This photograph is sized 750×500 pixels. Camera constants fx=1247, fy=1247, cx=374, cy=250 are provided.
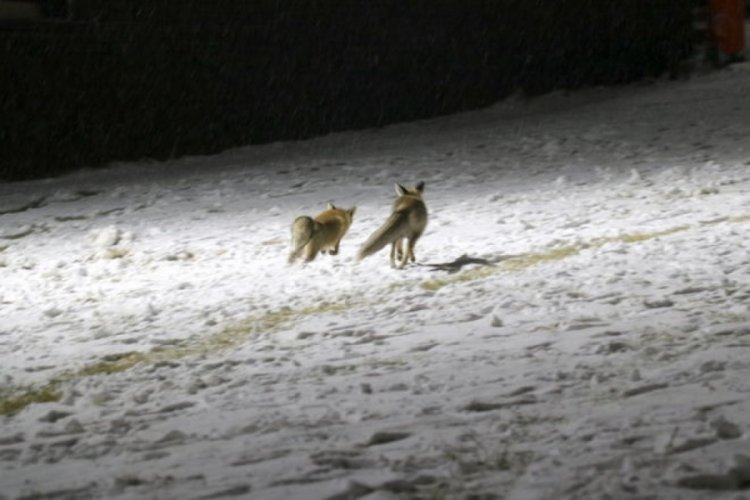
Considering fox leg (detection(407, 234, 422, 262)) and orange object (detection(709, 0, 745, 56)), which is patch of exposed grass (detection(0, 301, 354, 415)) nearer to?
fox leg (detection(407, 234, 422, 262))

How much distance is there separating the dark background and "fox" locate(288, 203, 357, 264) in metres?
7.33

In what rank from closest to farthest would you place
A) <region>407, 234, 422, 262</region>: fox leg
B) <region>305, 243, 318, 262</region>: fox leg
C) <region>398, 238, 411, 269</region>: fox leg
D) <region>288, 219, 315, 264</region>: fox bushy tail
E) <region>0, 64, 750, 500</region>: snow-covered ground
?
<region>0, 64, 750, 500</region>: snow-covered ground, <region>407, 234, 422, 262</region>: fox leg, <region>398, 238, 411, 269</region>: fox leg, <region>288, 219, 315, 264</region>: fox bushy tail, <region>305, 243, 318, 262</region>: fox leg

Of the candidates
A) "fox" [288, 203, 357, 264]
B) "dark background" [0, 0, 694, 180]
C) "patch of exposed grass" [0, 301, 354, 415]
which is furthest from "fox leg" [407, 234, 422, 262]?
"dark background" [0, 0, 694, 180]

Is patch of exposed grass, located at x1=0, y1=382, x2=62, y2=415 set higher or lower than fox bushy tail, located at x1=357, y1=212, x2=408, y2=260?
lower

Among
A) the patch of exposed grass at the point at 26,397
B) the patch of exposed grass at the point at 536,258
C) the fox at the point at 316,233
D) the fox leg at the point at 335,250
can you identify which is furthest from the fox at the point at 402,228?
the patch of exposed grass at the point at 26,397

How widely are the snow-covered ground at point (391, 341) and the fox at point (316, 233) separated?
0.13 meters

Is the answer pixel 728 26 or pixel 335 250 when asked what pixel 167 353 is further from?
pixel 728 26

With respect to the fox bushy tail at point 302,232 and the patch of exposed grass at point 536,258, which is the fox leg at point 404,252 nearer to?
the patch of exposed grass at point 536,258

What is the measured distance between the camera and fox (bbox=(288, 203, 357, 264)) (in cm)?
820

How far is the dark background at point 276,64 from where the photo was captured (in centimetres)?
1501

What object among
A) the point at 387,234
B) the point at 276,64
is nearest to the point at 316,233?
the point at 387,234

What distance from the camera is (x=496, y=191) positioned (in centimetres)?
1152

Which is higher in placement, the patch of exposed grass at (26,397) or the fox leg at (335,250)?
the fox leg at (335,250)

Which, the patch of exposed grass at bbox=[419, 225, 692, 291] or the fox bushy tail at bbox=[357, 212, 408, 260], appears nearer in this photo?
the patch of exposed grass at bbox=[419, 225, 692, 291]
